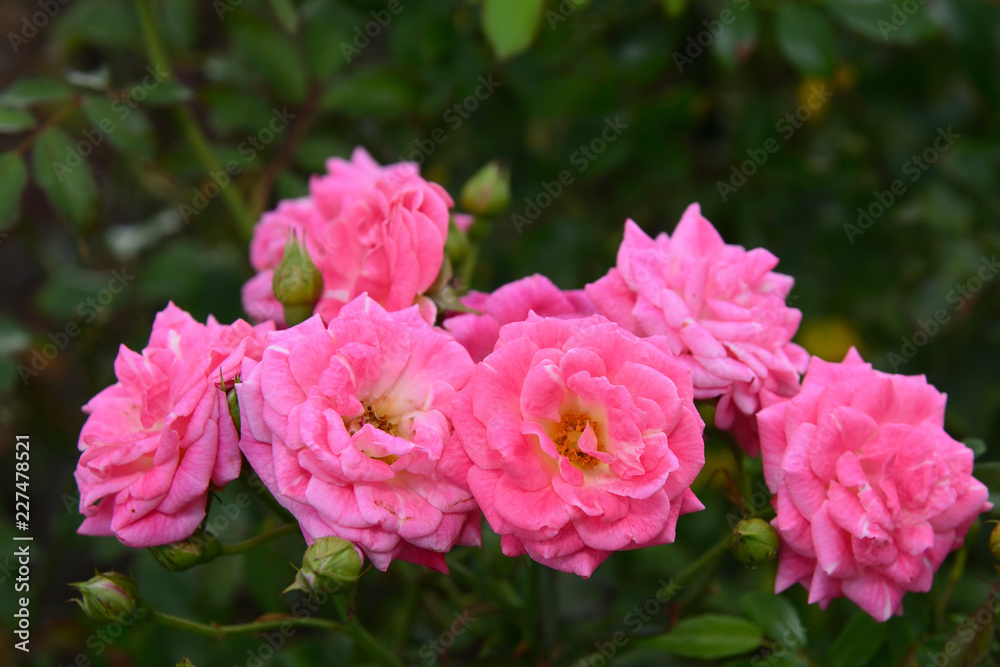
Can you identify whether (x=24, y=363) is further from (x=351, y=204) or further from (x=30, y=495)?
(x=351, y=204)

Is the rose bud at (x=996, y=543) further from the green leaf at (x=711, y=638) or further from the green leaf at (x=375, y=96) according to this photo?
the green leaf at (x=375, y=96)

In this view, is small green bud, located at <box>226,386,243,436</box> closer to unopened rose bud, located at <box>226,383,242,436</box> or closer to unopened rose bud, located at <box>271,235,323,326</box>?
unopened rose bud, located at <box>226,383,242,436</box>

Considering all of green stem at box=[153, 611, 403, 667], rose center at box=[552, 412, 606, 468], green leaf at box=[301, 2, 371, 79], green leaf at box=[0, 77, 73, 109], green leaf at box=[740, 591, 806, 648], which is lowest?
green stem at box=[153, 611, 403, 667]

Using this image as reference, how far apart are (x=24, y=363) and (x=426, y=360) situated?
1.40 meters

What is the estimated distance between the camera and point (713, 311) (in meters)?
1.03

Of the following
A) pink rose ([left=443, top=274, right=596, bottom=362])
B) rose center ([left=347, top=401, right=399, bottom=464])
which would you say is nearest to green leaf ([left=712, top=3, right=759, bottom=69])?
pink rose ([left=443, top=274, right=596, bottom=362])

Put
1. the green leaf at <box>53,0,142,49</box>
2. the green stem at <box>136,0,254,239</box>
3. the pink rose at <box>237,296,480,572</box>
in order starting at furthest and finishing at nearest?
the green leaf at <box>53,0,142,49</box>, the green stem at <box>136,0,254,239</box>, the pink rose at <box>237,296,480,572</box>

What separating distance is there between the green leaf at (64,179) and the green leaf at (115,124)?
0.20 ft

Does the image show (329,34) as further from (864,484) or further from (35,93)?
(864,484)

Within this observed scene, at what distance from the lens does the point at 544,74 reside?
1737 mm

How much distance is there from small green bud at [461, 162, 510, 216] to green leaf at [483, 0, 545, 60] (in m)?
0.19

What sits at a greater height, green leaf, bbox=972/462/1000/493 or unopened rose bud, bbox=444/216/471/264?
unopened rose bud, bbox=444/216/471/264

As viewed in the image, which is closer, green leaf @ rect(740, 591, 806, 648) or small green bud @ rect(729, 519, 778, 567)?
small green bud @ rect(729, 519, 778, 567)

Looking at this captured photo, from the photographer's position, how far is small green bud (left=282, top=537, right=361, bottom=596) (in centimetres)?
86
